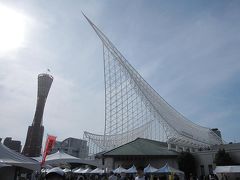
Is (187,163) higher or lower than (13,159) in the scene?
higher

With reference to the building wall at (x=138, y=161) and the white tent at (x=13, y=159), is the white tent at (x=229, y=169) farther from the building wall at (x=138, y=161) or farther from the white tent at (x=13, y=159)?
the building wall at (x=138, y=161)

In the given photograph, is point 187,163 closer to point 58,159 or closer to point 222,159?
point 222,159

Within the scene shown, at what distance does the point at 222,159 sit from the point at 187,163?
5015 mm

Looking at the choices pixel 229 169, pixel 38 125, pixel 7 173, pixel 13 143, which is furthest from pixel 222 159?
pixel 13 143

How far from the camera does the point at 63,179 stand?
4250mm

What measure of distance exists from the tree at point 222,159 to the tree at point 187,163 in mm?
3892

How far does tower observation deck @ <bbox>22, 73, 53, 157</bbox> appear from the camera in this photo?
107 m

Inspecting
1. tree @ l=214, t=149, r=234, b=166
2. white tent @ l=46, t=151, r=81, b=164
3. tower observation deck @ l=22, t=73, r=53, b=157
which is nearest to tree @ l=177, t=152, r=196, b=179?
tree @ l=214, t=149, r=234, b=166

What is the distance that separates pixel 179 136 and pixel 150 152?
4764 mm

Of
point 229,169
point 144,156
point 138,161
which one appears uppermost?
point 144,156

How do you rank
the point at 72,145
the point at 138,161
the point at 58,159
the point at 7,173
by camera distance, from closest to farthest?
1. the point at 7,173
2. the point at 58,159
3. the point at 138,161
4. the point at 72,145

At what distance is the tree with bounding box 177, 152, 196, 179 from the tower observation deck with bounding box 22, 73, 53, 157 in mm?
84012

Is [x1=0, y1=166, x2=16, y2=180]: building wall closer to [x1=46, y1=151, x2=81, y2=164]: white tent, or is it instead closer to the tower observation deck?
[x1=46, y1=151, x2=81, y2=164]: white tent

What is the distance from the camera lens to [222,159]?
28.7 meters
